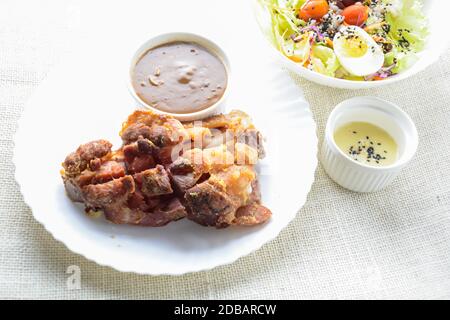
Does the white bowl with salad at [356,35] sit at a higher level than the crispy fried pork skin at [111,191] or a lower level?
higher

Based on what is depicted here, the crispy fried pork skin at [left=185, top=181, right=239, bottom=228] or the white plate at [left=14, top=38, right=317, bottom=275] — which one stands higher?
the crispy fried pork skin at [left=185, top=181, right=239, bottom=228]

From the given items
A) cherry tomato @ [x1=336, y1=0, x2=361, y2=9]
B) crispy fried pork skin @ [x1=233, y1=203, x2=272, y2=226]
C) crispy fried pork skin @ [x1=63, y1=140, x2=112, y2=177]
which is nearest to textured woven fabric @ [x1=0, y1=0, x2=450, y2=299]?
crispy fried pork skin @ [x1=233, y1=203, x2=272, y2=226]

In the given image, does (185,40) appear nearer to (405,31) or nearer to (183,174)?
(183,174)

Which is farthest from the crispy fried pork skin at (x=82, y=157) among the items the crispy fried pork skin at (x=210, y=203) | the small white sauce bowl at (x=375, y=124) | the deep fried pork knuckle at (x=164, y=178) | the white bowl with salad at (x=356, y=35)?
the white bowl with salad at (x=356, y=35)

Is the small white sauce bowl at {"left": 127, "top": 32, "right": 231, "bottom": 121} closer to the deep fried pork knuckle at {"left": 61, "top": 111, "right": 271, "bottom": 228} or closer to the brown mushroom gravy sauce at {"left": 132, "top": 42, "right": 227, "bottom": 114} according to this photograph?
the brown mushroom gravy sauce at {"left": 132, "top": 42, "right": 227, "bottom": 114}

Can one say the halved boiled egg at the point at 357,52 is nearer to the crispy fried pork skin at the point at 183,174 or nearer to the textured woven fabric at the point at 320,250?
the textured woven fabric at the point at 320,250

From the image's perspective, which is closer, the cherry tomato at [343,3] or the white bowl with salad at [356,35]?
the white bowl with salad at [356,35]
